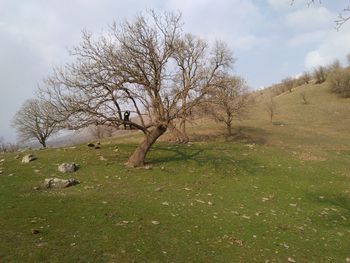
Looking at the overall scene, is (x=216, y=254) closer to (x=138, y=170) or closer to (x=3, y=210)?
(x=3, y=210)

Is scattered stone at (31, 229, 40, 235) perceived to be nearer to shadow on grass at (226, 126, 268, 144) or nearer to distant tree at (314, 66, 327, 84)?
shadow on grass at (226, 126, 268, 144)

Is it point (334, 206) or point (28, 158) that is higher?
point (28, 158)

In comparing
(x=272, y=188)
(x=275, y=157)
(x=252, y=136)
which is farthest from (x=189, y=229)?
(x=252, y=136)

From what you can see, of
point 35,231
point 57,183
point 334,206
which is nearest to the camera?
point 35,231

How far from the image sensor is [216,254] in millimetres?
10422

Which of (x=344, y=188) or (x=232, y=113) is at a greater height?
(x=232, y=113)

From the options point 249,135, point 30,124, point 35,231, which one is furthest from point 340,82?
point 35,231

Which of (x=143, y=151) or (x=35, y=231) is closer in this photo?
(x=35, y=231)

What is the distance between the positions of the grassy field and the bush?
6830cm

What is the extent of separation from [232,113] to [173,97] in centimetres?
2586

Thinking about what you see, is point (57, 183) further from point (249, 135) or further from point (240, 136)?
point (249, 135)

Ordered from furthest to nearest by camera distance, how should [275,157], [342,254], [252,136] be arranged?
[252,136], [275,157], [342,254]

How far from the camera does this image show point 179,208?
46.5 ft

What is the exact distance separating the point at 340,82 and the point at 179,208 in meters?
86.9
